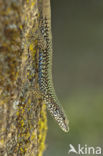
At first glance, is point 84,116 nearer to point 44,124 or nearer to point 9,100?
point 44,124

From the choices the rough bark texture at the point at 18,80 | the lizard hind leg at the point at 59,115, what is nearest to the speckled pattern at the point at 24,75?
the rough bark texture at the point at 18,80

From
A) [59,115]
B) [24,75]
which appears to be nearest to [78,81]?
[59,115]

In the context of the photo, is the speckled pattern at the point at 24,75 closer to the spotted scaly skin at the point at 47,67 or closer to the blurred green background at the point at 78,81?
the spotted scaly skin at the point at 47,67

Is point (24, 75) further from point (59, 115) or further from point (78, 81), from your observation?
point (78, 81)

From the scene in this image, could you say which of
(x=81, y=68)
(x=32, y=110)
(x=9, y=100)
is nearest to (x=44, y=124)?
(x=32, y=110)

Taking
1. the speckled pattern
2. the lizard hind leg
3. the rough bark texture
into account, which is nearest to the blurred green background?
the lizard hind leg

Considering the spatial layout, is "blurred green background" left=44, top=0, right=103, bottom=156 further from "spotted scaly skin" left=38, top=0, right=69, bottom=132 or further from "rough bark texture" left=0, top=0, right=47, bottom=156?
"rough bark texture" left=0, top=0, right=47, bottom=156
